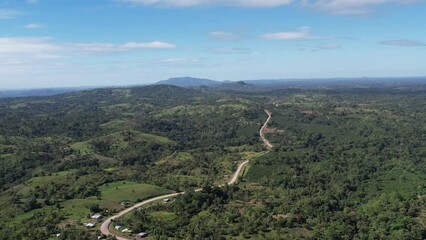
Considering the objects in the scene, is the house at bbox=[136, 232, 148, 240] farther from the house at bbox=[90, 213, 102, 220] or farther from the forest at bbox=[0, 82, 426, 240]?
the house at bbox=[90, 213, 102, 220]

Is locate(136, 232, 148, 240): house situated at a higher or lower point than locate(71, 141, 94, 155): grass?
lower

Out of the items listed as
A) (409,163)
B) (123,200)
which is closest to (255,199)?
(123,200)

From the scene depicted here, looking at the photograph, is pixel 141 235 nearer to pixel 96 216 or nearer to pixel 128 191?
pixel 96 216

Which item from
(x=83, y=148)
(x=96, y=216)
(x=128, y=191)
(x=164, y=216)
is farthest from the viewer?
(x=83, y=148)

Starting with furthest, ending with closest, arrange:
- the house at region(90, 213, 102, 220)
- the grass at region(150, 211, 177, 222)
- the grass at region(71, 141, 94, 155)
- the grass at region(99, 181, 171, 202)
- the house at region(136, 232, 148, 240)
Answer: the grass at region(71, 141, 94, 155) → the grass at region(99, 181, 171, 202) → the house at region(90, 213, 102, 220) → the grass at region(150, 211, 177, 222) → the house at region(136, 232, 148, 240)

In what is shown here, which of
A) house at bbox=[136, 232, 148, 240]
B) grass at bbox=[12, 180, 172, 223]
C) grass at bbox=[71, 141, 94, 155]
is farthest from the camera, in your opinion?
grass at bbox=[71, 141, 94, 155]

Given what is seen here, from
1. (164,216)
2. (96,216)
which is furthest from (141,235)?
(96,216)

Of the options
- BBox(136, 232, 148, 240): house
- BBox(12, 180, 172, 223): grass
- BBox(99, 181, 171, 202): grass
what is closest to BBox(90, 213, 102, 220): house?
BBox(12, 180, 172, 223): grass

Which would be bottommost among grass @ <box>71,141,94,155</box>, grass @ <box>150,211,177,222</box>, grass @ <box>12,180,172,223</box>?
grass @ <box>12,180,172,223</box>

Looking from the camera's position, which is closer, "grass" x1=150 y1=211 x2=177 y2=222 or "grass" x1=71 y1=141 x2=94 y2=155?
"grass" x1=150 y1=211 x2=177 y2=222

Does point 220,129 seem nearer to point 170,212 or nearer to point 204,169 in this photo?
point 204,169
